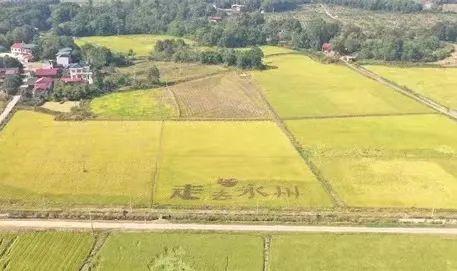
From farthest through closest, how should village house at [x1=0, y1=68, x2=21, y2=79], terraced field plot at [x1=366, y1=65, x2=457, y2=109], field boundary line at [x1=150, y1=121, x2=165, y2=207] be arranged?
village house at [x1=0, y1=68, x2=21, y2=79] → terraced field plot at [x1=366, y1=65, x2=457, y2=109] → field boundary line at [x1=150, y1=121, x2=165, y2=207]

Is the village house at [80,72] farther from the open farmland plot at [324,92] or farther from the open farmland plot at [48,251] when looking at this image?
the open farmland plot at [48,251]

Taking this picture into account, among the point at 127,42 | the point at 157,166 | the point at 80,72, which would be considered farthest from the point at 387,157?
the point at 127,42

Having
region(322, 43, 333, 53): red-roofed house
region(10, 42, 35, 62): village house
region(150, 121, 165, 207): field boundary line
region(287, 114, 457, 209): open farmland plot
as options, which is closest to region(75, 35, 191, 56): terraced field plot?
region(10, 42, 35, 62): village house

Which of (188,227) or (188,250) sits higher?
(188,250)

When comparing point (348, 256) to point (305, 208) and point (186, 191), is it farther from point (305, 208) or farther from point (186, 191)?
point (186, 191)

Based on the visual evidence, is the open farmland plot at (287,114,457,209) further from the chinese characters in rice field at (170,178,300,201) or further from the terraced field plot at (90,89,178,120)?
the terraced field plot at (90,89,178,120)

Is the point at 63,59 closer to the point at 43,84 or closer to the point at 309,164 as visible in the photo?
the point at 43,84
